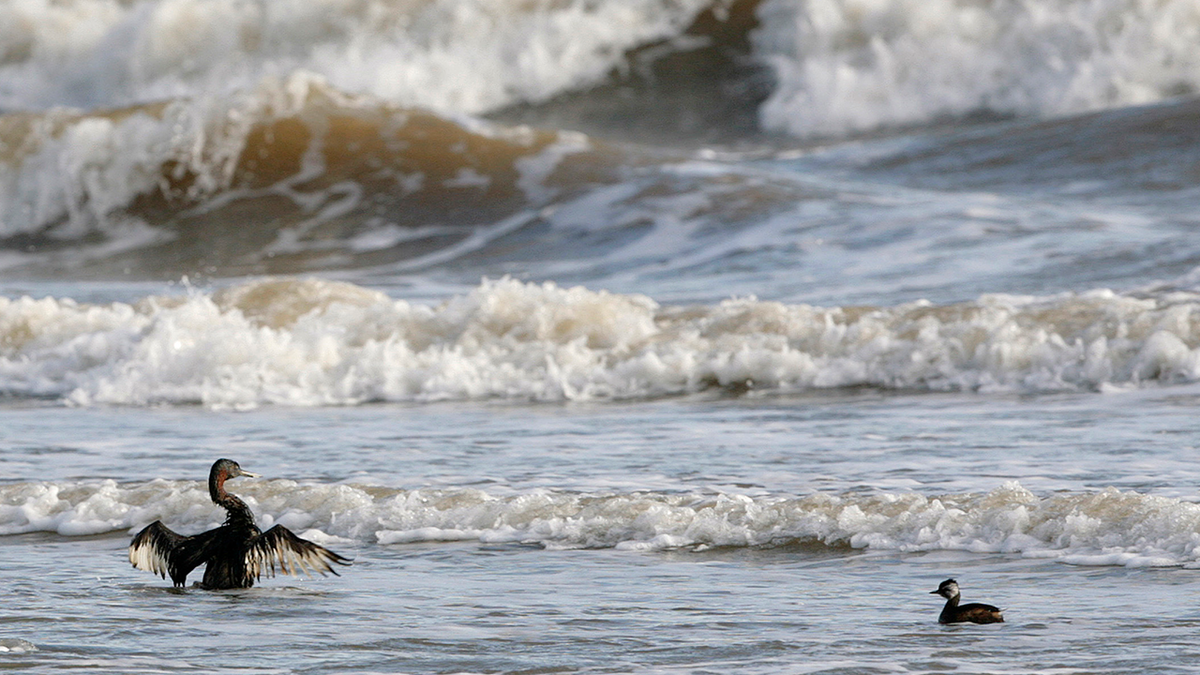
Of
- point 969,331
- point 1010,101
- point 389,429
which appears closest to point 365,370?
point 389,429

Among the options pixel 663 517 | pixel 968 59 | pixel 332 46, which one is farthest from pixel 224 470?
pixel 332 46

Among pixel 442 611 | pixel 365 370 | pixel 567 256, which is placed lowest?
pixel 442 611

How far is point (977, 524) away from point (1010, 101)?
1754 centimetres

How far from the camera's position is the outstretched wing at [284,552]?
4.79 m

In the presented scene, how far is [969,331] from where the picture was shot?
30.9 feet

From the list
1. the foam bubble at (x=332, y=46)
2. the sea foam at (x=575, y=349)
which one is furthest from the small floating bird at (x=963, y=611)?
the foam bubble at (x=332, y=46)

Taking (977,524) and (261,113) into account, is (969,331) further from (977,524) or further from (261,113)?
(261,113)

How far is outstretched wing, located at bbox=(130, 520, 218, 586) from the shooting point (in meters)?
4.99

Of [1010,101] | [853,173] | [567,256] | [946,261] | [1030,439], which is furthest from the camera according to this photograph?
[1010,101]

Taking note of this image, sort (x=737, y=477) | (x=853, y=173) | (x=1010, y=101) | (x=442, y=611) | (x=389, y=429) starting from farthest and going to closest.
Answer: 1. (x=1010, y=101)
2. (x=853, y=173)
3. (x=389, y=429)
4. (x=737, y=477)
5. (x=442, y=611)

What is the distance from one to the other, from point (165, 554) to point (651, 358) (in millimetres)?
4865

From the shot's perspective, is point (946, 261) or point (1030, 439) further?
point (946, 261)

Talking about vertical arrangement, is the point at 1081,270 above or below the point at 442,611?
above

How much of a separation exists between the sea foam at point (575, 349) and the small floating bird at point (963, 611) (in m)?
4.62
